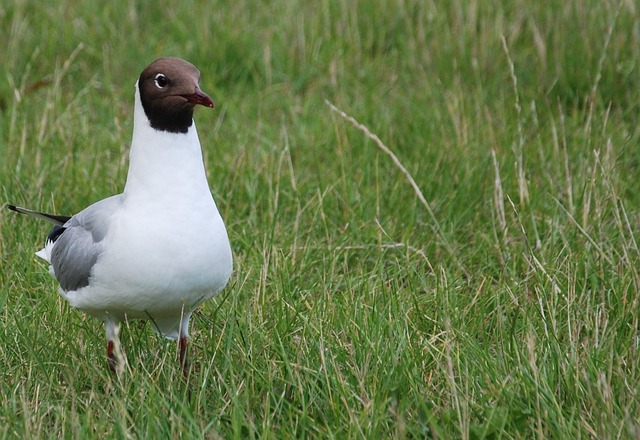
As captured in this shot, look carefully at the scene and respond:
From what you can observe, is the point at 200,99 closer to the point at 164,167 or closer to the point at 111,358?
the point at 164,167

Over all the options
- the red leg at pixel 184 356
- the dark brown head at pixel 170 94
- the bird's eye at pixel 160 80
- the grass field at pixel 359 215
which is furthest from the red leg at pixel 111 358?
the bird's eye at pixel 160 80

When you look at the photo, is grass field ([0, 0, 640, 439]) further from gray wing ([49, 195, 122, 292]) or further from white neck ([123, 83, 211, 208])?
white neck ([123, 83, 211, 208])

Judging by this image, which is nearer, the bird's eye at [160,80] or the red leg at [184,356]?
the bird's eye at [160,80]

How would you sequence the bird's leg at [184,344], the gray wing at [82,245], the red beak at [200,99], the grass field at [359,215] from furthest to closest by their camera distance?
the bird's leg at [184,344]
the gray wing at [82,245]
the red beak at [200,99]
the grass field at [359,215]

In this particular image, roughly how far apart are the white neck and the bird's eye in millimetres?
118

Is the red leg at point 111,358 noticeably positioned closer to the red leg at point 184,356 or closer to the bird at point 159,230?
the bird at point 159,230

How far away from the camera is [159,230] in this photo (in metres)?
3.41

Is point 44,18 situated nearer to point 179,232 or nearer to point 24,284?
point 24,284

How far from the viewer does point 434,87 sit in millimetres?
6398

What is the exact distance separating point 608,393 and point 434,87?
142 inches

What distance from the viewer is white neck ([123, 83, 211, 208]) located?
3.51 meters

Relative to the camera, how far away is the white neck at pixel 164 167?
138 inches

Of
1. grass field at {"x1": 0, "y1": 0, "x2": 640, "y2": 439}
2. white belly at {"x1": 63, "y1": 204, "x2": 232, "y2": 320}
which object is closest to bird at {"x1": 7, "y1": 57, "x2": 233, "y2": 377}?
white belly at {"x1": 63, "y1": 204, "x2": 232, "y2": 320}

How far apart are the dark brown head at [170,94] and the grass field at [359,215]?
2.61ft
